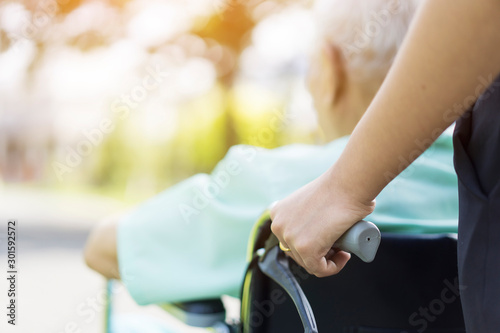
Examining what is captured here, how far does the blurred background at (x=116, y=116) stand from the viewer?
6.69 m

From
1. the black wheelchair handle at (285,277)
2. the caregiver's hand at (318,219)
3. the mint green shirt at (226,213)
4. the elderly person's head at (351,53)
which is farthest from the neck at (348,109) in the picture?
the caregiver's hand at (318,219)

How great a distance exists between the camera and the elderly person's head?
50.2 inches

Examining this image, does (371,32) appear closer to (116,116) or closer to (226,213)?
(226,213)

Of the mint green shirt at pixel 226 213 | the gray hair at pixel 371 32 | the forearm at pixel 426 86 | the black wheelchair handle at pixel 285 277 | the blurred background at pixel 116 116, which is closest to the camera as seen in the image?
the forearm at pixel 426 86

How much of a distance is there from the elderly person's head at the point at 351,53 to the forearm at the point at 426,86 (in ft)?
2.28

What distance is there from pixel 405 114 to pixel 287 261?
406mm

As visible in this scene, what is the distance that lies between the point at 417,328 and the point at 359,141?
20.5 inches

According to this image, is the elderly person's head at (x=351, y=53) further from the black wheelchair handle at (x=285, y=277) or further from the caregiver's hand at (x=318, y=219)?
the caregiver's hand at (x=318, y=219)

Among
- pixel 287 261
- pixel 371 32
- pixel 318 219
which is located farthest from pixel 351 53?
pixel 318 219

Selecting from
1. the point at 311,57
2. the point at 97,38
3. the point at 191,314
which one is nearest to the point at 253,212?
the point at 191,314

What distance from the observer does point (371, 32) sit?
4.24ft

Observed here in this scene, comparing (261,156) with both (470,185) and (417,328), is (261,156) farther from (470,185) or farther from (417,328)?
(470,185)

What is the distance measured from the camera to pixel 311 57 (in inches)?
58.2

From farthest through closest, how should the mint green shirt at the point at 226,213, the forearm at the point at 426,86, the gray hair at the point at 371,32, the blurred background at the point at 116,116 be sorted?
1. the blurred background at the point at 116,116
2. the gray hair at the point at 371,32
3. the mint green shirt at the point at 226,213
4. the forearm at the point at 426,86
